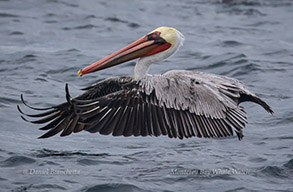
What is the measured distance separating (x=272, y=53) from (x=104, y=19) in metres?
5.05

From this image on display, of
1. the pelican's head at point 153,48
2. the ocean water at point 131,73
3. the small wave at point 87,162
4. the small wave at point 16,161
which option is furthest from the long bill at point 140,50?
the small wave at point 16,161

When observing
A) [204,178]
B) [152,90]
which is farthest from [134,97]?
[204,178]

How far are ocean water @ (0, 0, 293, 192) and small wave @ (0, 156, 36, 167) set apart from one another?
16 millimetres

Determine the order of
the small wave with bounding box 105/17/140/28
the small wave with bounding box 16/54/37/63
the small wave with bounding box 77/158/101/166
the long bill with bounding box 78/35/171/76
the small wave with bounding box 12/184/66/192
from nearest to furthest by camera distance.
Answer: the small wave with bounding box 12/184/66/192 < the small wave with bounding box 77/158/101/166 < the long bill with bounding box 78/35/171/76 < the small wave with bounding box 16/54/37/63 < the small wave with bounding box 105/17/140/28

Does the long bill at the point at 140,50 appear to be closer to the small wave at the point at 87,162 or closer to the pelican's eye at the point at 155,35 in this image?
the pelican's eye at the point at 155,35

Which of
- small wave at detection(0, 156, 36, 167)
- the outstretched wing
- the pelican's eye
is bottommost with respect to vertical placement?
small wave at detection(0, 156, 36, 167)

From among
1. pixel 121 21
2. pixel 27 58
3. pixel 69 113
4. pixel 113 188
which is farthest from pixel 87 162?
pixel 121 21

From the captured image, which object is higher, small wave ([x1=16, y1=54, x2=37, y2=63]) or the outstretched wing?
small wave ([x1=16, y1=54, x2=37, y2=63])

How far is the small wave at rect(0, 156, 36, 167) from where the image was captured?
667 centimetres

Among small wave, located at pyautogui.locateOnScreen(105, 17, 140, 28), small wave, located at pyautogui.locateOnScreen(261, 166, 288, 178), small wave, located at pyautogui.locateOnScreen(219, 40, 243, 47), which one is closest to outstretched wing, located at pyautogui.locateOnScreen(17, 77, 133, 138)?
small wave, located at pyautogui.locateOnScreen(261, 166, 288, 178)

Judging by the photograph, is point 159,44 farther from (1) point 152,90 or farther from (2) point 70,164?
(2) point 70,164

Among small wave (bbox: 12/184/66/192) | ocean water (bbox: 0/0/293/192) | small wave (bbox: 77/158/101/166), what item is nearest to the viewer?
Result: small wave (bbox: 12/184/66/192)

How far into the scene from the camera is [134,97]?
6934mm

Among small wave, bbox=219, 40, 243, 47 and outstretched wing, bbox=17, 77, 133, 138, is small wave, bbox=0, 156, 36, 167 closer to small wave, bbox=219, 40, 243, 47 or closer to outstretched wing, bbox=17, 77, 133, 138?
outstretched wing, bbox=17, 77, 133, 138
